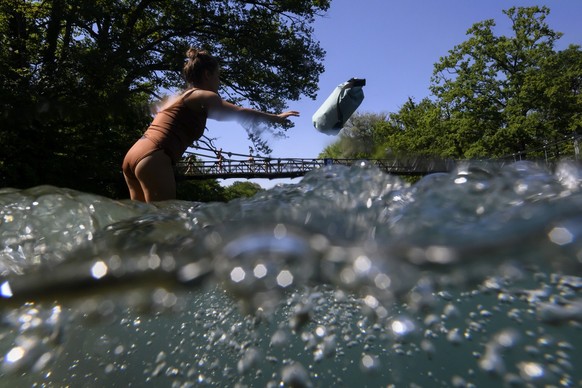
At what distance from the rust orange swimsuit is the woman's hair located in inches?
7.7

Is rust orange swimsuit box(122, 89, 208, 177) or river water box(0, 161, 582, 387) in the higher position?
rust orange swimsuit box(122, 89, 208, 177)

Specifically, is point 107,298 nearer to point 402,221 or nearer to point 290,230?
point 290,230

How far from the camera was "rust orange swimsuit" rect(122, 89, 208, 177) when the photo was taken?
2.82m

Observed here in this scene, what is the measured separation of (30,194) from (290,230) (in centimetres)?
66

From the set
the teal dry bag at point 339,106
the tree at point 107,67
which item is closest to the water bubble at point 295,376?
the teal dry bag at point 339,106

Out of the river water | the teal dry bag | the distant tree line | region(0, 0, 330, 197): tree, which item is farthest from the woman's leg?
the distant tree line

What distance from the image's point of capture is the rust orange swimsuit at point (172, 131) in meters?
2.82

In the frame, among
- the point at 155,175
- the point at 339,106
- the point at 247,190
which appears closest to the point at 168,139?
the point at 155,175

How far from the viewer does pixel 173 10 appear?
44.4 feet

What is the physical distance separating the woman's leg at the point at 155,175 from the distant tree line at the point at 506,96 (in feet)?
68.2

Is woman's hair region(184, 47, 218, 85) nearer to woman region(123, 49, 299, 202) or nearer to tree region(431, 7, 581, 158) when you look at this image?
woman region(123, 49, 299, 202)

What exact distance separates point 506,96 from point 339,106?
81.0ft

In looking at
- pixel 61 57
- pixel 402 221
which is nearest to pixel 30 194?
pixel 402 221

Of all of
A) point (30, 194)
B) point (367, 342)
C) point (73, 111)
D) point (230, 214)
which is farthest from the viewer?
point (73, 111)
